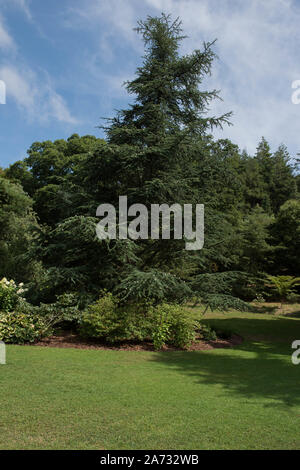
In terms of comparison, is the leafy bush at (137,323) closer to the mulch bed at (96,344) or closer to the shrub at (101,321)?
the shrub at (101,321)

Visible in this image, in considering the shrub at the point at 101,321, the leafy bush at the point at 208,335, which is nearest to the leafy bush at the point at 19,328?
the shrub at the point at 101,321

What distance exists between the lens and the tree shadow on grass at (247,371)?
19.2 feet

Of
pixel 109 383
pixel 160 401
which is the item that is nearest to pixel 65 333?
pixel 109 383

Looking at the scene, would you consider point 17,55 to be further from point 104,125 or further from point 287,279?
point 287,279

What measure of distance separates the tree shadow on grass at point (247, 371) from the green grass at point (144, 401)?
22mm

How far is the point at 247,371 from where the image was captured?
7496 millimetres

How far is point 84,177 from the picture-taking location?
13.0 m

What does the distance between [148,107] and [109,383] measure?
398 inches

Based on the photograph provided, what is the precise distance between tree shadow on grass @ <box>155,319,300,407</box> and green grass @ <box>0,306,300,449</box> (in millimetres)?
22

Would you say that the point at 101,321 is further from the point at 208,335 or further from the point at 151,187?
the point at 151,187

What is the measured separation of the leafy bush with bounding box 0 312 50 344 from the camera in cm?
872

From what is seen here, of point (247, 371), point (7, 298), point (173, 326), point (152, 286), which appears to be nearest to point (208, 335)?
point (173, 326)

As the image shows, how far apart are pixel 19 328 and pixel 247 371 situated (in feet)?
19.0

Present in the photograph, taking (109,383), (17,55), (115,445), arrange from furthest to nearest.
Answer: (17,55) < (109,383) < (115,445)
